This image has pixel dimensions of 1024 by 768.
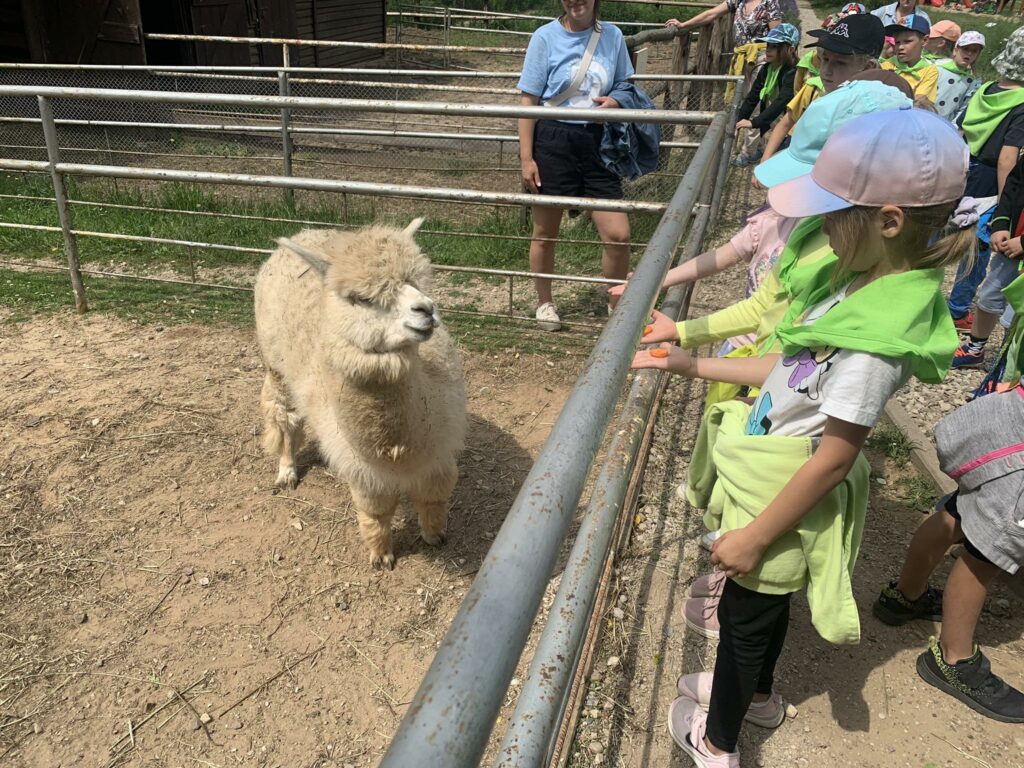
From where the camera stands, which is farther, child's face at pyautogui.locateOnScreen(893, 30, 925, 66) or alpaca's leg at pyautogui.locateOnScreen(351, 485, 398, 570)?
child's face at pyautogui.locateOnScreen(893, 30, 925, 66)

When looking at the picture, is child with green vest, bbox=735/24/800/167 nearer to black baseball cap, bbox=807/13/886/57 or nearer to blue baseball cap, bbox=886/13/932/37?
blue baseball cap, bbox=886/13/932/37

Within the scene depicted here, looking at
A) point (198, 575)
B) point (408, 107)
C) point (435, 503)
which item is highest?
point (408, 107)

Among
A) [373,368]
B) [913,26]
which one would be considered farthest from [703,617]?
[913,26]

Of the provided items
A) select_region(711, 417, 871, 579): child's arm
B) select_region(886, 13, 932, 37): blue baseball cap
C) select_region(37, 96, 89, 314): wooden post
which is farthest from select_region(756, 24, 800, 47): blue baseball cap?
select_region(711, 417, 871, 579): child's arm

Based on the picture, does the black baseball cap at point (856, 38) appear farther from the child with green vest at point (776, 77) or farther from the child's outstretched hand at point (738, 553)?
the child with green vest at point (776, 77)

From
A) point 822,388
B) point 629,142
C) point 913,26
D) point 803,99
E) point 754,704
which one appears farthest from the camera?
point 913,26

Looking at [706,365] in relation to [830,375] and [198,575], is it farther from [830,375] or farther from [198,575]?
[198,575]

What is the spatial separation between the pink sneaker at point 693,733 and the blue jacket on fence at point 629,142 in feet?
10.2

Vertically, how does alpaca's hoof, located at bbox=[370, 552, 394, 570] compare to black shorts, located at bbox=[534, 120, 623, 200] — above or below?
below

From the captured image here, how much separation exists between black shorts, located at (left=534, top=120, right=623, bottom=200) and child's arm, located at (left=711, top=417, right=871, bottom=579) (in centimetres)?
317

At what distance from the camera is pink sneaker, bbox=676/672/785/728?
2145 millimetres

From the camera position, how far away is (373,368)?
2449 mm

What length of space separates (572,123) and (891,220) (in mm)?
3149

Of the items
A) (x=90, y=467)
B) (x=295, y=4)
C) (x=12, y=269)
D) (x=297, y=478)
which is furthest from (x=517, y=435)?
(x=295, y=4)
